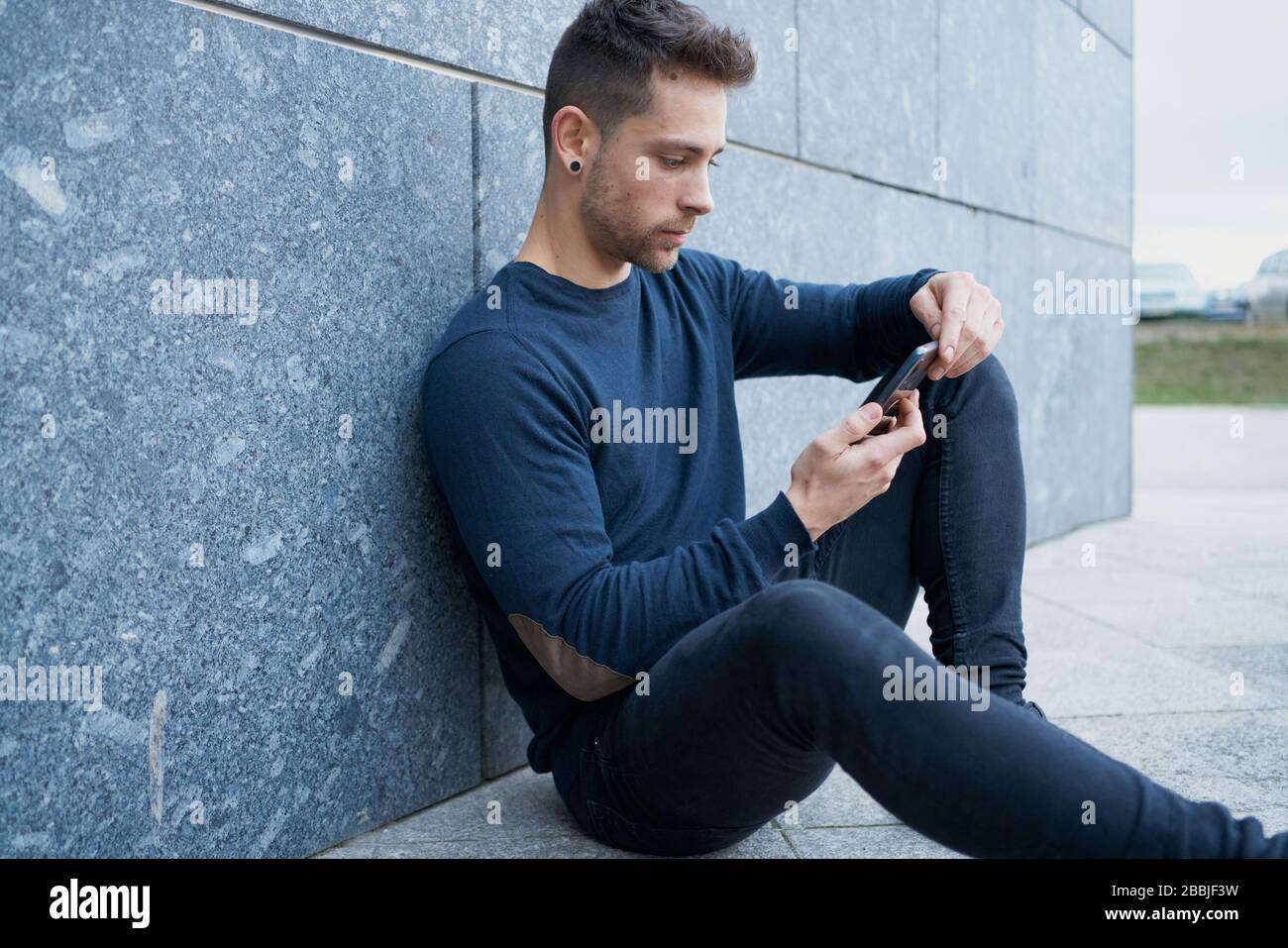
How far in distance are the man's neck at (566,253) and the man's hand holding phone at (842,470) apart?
1.98 ft

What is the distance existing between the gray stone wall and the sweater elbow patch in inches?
17.5

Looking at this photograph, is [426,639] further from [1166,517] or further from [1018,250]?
[1166,517]

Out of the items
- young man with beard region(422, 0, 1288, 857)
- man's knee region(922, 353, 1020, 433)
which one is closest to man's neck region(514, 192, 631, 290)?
young man with beard region(422, 0, 1288, 857)

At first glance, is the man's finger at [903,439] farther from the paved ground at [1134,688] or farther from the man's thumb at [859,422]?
the paved ground at [1134,688]

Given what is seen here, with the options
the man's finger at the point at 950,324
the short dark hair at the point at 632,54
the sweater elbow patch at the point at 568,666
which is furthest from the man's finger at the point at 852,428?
the short dark hair at the point at 632,54

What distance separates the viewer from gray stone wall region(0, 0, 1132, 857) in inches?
73.2

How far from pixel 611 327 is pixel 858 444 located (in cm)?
56

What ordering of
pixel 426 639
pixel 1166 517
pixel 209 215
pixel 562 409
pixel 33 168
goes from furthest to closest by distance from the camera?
pixel 1166 517
pixel 426 639
pixel 562 409
pixel 209 215
pixel 33 168

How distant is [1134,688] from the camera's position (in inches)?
149

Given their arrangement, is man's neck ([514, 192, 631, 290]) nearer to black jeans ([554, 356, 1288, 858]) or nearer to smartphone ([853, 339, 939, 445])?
smartphone ([853, 339, 939, 445])

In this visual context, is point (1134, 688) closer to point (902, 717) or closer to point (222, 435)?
point (902, 717)

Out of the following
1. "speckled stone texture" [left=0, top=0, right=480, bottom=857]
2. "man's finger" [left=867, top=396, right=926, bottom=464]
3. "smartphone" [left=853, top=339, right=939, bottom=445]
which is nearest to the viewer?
"speckled stone texture" [left=0, top=0, right=480, bottom=857]
